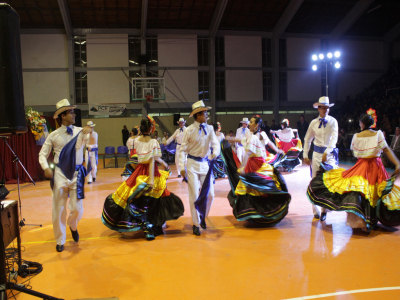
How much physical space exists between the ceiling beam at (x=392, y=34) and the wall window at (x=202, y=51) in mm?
12968

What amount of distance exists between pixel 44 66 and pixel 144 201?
17.6m

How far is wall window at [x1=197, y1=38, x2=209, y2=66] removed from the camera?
65.5 ft

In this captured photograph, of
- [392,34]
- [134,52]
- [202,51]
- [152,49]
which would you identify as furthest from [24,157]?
[392,34]

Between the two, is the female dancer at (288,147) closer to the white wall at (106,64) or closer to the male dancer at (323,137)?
the male dancer at (323,137)

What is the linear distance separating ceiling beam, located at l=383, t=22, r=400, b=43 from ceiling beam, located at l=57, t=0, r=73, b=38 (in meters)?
21.1

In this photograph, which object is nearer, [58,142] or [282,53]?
[58,142]

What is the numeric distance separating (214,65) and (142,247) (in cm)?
1713

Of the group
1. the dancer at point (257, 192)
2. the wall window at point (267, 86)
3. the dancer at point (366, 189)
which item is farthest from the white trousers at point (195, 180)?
the wall window at point (267, 86)

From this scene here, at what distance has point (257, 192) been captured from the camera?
191 inches

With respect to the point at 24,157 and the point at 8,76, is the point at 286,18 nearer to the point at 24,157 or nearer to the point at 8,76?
the point at 24,157

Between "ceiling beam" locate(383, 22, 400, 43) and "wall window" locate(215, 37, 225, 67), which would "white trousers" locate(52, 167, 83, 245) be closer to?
"wall window" locate(215, 37, 225, 67)

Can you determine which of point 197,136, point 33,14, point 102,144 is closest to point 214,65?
point 102,144

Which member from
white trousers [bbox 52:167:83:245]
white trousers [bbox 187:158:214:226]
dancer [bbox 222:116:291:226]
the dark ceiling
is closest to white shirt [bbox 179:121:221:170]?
white trousers [bbox 187:158:214:226]

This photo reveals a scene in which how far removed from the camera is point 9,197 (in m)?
7.94
